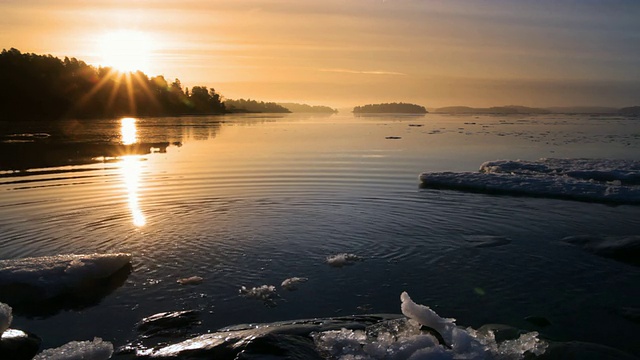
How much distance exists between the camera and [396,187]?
20781 mm

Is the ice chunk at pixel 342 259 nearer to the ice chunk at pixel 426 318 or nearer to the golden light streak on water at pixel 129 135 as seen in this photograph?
the ice chunk at pixel 426 318

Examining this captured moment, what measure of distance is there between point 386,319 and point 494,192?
12.9 meters

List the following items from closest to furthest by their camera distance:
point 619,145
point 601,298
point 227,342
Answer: point 227,342 → point 601,298 → point 619,145

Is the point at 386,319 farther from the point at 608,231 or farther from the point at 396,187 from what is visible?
the point at 396,187

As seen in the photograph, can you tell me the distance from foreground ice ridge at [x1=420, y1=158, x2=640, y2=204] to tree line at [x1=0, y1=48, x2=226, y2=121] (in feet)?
326

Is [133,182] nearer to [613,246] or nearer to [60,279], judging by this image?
[60,279]

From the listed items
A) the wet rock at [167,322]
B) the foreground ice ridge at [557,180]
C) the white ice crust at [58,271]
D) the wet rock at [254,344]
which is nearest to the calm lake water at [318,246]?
the wet rock at [167,322]

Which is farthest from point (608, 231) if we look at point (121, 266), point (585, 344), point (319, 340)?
point (121, 266)

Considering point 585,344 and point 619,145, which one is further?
point 619,145

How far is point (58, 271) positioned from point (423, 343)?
7.11 m

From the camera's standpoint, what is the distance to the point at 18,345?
7254 millimetres

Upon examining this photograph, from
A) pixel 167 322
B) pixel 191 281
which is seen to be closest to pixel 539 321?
pixel 167 322

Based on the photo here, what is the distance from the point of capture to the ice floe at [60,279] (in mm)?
9203

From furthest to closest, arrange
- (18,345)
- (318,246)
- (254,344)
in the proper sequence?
(318,246)
(18,345)
(254,344)
